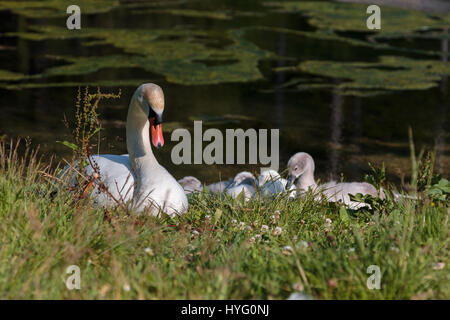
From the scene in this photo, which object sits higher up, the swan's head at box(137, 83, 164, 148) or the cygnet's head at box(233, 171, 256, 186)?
the swan's head at box(137, 83, 164, 148)

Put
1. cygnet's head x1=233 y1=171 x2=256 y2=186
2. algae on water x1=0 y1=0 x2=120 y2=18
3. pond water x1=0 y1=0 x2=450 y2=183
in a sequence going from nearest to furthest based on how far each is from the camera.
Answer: cygnet's head x1=233 y1=171 x2=256 y2=186 → pond water x1=0 y1=0 x2=450 y2=183 → algae on water x1=0 y1=0 x2=120 y2=18

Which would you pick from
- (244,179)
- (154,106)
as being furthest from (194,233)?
(244,179)

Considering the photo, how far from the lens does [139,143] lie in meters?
5.36

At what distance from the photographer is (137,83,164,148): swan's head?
4.92 meters

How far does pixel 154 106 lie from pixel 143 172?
24.6 inches

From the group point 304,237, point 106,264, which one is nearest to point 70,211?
point 106,264

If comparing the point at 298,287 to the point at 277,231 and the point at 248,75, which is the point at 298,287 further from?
the point at 248,75

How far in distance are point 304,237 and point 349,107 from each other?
304 inches
